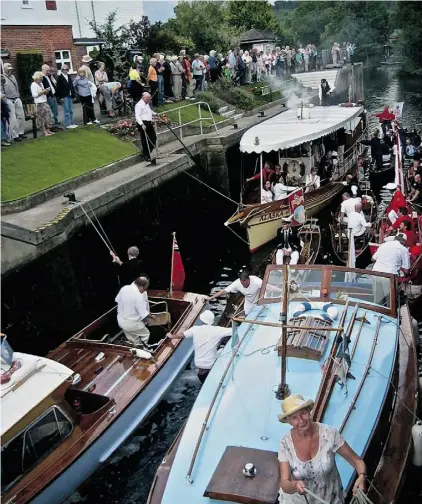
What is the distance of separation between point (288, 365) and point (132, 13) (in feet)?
98.5

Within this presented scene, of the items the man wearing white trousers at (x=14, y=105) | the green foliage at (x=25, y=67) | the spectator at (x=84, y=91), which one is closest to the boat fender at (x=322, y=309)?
the man wearing white trousers at (x=14, y=105)

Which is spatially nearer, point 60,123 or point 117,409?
point 117,409

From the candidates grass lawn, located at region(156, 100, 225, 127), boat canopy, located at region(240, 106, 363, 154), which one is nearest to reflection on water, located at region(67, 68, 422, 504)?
boat canopy, located at region(240, 106, 363, 154)

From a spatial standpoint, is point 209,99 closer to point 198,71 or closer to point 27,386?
point 198,71

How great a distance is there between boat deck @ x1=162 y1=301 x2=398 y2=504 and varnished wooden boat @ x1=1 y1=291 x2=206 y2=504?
5.69ft

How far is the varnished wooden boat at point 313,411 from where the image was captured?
518 cm

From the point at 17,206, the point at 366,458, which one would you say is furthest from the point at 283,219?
the point at 366,458

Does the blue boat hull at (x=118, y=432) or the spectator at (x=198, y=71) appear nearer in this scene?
the blue boat hull at (x=118, y=432)

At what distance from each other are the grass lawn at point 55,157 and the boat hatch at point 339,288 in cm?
618

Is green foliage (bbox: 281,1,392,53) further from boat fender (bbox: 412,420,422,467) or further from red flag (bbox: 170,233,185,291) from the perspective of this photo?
boat fender (bbox: 412,420,422,467)

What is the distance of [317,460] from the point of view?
418 centimetres

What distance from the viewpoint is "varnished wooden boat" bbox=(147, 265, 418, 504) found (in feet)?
17.0

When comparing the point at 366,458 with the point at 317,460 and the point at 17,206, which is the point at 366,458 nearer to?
the point at 317,460

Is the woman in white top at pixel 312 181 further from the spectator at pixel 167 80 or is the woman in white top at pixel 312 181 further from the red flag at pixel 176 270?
the spectator at pixel 167 80
